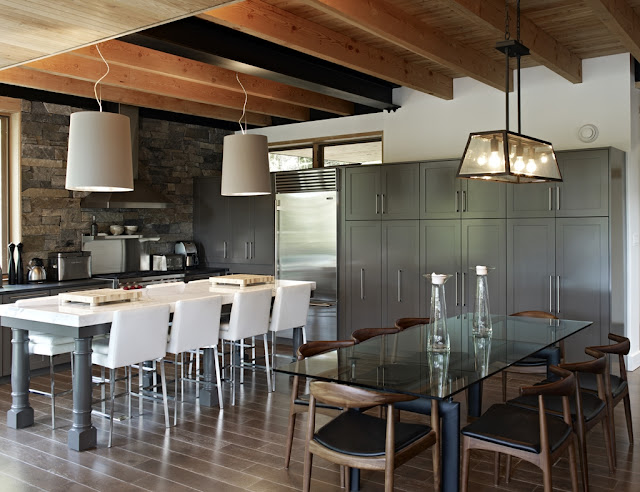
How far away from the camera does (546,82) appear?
6.27 metres

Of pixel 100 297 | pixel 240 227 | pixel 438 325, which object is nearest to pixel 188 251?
pixel 240 227

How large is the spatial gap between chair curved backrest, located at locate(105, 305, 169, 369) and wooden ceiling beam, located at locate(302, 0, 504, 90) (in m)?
2.29

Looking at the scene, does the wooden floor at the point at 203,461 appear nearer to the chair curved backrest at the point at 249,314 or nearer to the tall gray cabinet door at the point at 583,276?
the chair curved backrest at the point at 249,314

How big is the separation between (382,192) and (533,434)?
4.13 metres

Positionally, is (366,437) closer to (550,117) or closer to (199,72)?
(199,72)

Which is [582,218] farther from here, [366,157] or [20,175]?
[20,175]

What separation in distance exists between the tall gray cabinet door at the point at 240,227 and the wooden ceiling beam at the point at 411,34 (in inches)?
134

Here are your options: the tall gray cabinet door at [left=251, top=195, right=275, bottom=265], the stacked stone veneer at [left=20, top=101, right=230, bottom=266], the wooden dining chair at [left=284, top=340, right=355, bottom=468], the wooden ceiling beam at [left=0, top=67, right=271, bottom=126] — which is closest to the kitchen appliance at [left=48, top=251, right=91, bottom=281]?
the stacked stone veneer at [left=20, top=101, right=230, bottom=266]

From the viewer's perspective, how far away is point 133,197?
7094 millimetres

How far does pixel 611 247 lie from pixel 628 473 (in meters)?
2.45

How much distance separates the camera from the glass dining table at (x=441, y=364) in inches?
114

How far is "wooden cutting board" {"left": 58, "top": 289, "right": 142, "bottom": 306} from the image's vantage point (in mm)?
4340

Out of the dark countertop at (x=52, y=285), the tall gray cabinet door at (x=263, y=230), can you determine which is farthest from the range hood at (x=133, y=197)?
the tall gray cabinet door at (x=263, y=230)

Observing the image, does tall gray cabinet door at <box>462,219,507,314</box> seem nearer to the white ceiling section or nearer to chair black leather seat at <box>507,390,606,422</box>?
chair black leather seat at <box>507,390,606,422</box>
